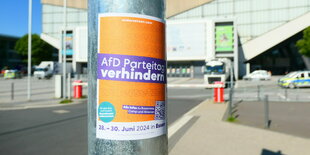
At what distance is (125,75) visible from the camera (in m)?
1.81

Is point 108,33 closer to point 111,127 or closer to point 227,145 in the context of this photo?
point 111,127

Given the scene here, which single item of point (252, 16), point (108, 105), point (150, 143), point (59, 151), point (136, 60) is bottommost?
point (59, 151)

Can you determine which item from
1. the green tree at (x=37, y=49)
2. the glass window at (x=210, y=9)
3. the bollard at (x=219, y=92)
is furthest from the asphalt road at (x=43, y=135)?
the green tree at (x=37, y=49)

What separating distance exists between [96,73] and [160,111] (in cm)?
63

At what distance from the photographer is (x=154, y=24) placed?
6.26ft

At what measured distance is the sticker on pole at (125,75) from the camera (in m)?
1.79

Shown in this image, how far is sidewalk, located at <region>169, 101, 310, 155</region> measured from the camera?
4.89m

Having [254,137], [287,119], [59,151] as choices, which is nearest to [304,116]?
[287,119]

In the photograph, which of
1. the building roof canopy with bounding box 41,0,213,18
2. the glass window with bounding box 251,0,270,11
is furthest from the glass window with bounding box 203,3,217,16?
the building roof canopy with bounding box 41,0,213,18

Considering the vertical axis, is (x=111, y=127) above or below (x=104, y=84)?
below

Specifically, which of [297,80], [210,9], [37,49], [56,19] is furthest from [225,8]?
[37,49]

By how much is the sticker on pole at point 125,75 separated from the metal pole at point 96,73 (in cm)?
3

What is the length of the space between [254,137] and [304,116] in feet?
14.7

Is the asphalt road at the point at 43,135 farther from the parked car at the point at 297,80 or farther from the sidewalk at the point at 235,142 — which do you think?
the parked car at the point at 297,80
